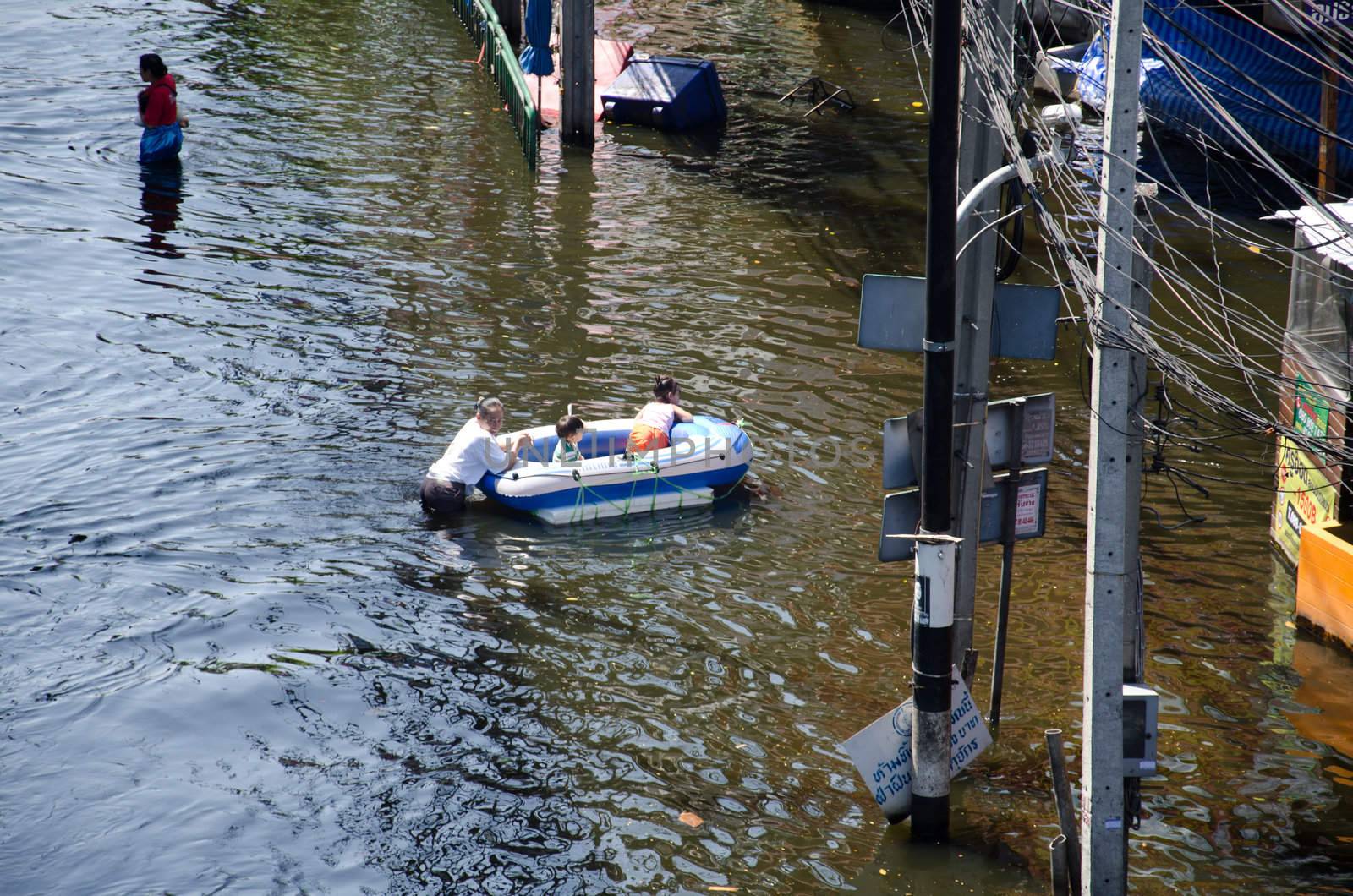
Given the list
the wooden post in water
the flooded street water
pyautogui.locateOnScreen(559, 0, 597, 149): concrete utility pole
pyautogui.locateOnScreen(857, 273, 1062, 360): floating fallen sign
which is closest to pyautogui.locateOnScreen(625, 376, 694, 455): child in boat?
the flooded street water

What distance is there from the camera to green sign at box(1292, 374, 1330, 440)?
10734mm

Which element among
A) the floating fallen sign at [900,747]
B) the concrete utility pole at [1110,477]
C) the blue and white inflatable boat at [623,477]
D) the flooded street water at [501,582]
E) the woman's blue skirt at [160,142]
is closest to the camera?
the concrete utility pole at [1110,477]

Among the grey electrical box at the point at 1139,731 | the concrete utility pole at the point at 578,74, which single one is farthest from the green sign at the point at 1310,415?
the concrete utility pole at the point at 578,74

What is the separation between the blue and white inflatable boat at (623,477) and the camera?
12.0 m

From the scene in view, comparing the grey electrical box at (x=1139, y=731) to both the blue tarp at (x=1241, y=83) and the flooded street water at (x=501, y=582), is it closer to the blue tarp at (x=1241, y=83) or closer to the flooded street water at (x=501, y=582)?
the flooded street water at (x=501, y=582)

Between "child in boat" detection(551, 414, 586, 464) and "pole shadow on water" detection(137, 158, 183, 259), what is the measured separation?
802 centimetres

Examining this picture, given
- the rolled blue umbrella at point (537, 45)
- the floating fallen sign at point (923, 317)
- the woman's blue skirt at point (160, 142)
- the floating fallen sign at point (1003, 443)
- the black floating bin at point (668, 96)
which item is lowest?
the floating fallen sign at point (1003, 443)

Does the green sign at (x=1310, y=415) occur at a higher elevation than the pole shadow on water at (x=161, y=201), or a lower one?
lower

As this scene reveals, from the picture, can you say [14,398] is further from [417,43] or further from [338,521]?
[417,43]

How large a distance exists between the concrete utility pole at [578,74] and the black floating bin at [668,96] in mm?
1404

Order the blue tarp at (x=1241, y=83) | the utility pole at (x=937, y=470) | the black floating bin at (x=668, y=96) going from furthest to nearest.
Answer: the black floating bin at (x=668, y=96) → the blue tarp at (x=1241, y=83) → the utility pole at (x=937, y=470)

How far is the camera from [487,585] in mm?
10906

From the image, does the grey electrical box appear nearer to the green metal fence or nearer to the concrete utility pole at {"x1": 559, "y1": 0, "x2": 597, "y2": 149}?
the green metal fence

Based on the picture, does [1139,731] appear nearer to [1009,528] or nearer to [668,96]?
[1009,528]
